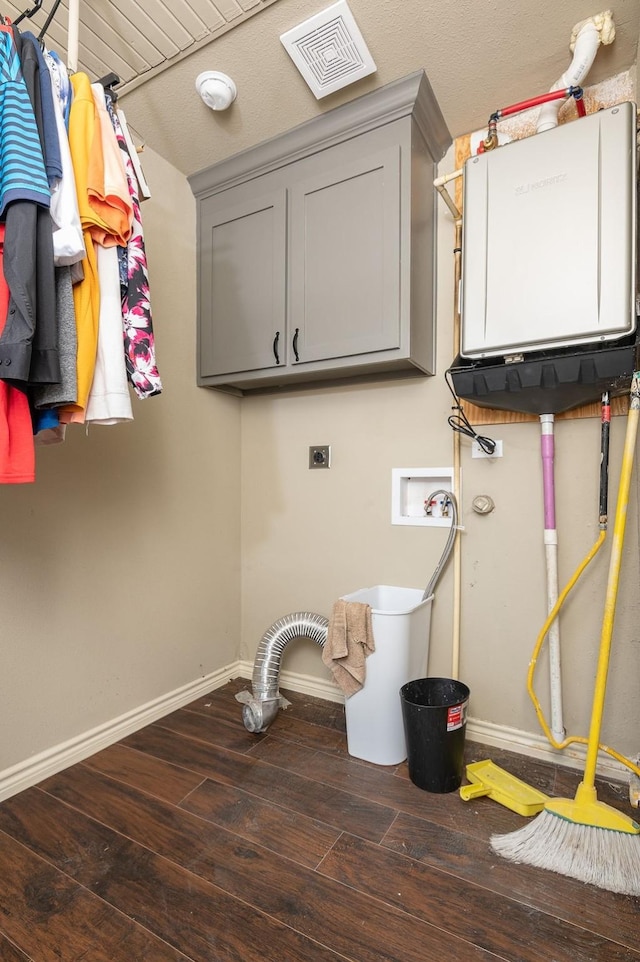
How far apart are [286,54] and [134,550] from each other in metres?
1.80

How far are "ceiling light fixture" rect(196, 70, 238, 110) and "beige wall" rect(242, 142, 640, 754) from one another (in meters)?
0.88

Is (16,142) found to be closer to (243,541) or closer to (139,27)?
(139,27)

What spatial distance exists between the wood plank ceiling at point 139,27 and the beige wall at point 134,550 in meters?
0.41

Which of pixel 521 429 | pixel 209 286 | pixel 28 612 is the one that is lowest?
pixel 28 612

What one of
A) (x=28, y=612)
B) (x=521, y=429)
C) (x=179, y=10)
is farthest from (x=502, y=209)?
(x=28, y=612)

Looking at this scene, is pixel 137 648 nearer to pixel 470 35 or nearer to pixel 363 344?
pixel 363 344

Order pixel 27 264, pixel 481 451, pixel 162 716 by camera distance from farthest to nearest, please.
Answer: pixel 162 716 → pixel 481 451 → pixel 27 264

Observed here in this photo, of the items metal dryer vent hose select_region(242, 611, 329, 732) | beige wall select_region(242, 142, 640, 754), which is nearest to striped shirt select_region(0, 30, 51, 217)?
beige wall select_region(242, 142, 640, 754)

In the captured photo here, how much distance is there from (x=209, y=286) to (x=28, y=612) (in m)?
1.51

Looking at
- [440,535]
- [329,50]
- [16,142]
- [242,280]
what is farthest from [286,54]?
[440,535]

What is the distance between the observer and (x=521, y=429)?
5.75 ft

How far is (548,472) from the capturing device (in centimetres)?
160

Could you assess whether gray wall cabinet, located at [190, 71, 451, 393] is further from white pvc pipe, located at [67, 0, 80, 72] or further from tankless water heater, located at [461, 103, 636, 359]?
white pvc pipe, located at [67, 0, 80, 72]

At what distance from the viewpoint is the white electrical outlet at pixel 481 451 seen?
70.4 inches
